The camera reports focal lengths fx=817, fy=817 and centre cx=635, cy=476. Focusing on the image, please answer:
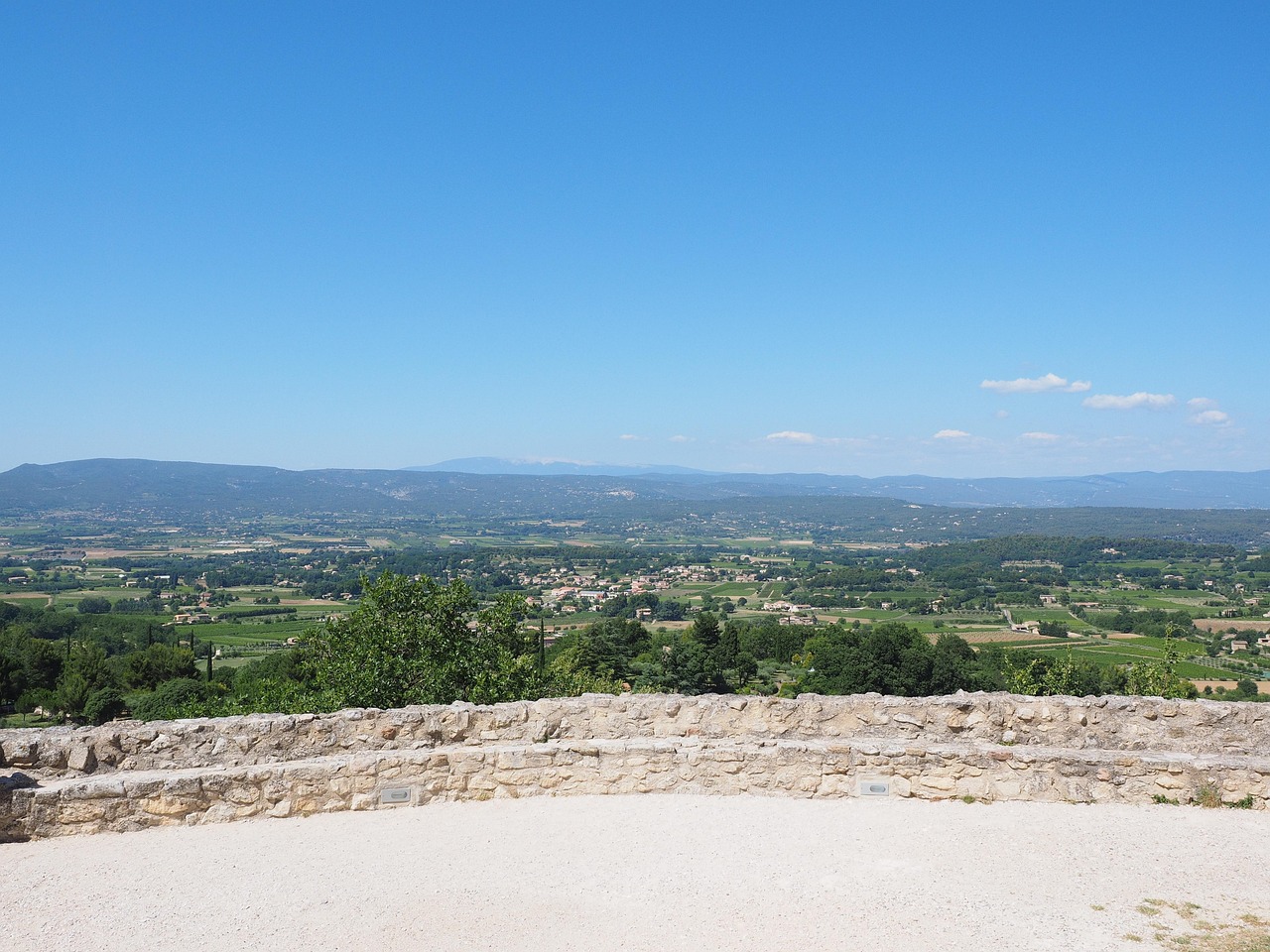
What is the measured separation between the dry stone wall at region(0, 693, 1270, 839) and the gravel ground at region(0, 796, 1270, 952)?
0.28 m

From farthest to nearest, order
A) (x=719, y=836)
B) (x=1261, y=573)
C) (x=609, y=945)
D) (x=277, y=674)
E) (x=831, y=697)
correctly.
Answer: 1. (x=1261, y=573)
2. (x=277, y=674)
3. (x=831, y=697)
4. (x=719, y=836)
5. (x=609, y=945)

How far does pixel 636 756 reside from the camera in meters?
8.76

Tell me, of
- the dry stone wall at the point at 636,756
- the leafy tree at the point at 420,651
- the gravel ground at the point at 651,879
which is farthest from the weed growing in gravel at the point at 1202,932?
the leafy tree at the point at 420,651

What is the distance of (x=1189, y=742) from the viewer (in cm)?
Answer: 918

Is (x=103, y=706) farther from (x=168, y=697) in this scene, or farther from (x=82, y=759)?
(x=82, y=759)

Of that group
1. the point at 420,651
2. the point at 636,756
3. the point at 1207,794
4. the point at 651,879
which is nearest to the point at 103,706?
the point at 420,651

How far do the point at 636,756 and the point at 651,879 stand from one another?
2.30 metres

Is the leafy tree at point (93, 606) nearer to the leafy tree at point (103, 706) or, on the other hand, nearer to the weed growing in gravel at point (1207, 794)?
the leafy tree at point (103, 706)

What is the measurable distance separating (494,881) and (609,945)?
140cm

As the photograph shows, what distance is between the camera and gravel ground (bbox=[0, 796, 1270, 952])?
18.3 feet

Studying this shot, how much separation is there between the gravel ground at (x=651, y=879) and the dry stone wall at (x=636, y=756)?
0.91ft

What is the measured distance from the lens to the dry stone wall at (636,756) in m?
7.86

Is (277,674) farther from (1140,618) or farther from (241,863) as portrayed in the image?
(1140,618)

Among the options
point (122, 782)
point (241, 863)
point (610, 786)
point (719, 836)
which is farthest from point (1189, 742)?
point (122, 782)
